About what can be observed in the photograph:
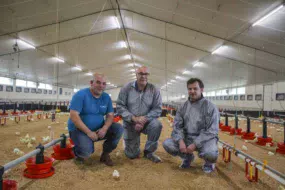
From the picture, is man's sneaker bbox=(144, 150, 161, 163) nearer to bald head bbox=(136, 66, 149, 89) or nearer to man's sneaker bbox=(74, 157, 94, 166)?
man's sneaker bbox=(74, 157, 94, 166)

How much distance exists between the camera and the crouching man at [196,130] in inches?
74.4

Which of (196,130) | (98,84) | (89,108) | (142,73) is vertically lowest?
(196,130)

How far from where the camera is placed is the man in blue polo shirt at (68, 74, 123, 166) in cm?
199

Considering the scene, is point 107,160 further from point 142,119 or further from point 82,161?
Answer: point 142,119

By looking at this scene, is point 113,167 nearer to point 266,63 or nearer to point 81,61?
point 266,63

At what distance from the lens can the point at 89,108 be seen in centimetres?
209

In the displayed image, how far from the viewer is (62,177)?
1730mm

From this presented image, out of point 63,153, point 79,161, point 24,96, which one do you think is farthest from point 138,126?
point 24,96

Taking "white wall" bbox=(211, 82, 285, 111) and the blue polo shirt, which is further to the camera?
"white wall" bbox=(211, 82, 285, 111)

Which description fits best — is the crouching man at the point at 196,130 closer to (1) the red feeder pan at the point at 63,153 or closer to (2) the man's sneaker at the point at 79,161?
(2) the man's sneaker at the point at 79,161

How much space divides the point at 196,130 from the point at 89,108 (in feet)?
3.90

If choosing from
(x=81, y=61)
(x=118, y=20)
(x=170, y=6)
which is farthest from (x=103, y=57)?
(x=170, y=6)

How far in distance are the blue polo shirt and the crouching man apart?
0.82m

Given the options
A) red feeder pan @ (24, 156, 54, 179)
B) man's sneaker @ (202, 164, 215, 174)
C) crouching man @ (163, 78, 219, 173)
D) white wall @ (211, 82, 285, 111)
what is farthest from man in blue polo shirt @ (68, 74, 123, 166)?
white wall @ (211, 82, 285, 111)
